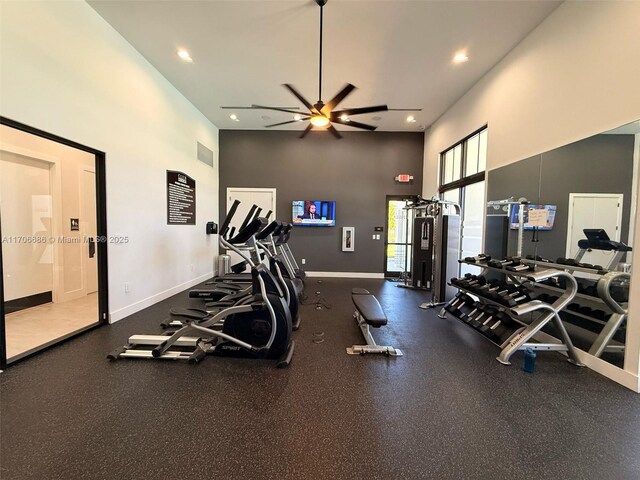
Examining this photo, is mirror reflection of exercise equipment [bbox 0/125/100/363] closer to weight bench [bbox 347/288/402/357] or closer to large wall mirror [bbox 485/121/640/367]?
weight bench [bbox 347/288/402/357]

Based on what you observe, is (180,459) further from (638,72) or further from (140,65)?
(140,65)

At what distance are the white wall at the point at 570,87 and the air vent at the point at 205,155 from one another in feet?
18.8

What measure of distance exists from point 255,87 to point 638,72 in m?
4.82

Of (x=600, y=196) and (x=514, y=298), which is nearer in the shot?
(x=600, y=196)

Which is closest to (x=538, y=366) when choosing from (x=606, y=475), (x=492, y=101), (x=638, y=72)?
(x=606, y=475)

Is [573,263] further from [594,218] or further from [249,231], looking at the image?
[249,231]

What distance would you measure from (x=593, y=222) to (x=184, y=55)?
564 cm

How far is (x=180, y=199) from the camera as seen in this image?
489cm

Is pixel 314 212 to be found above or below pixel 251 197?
below

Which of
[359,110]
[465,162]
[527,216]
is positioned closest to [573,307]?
[527,216]

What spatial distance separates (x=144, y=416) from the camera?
1.75 metres

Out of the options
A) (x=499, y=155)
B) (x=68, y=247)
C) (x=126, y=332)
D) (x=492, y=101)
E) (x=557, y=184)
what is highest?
(x=492, y=101)

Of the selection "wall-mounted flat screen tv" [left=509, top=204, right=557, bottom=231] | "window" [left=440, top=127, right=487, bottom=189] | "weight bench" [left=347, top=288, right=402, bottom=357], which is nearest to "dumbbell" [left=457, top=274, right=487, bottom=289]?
"wall-mounted flat screen tv" [left=509, top=204, right=557, bottom=231]

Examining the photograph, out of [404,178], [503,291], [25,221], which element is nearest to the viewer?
[503,291]
